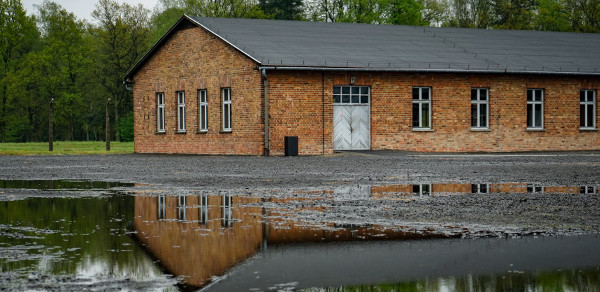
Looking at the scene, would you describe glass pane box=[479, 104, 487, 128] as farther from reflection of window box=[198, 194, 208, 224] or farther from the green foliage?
the green foliage

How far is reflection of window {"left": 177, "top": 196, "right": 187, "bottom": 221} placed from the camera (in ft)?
27.5

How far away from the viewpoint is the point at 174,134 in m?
35.6

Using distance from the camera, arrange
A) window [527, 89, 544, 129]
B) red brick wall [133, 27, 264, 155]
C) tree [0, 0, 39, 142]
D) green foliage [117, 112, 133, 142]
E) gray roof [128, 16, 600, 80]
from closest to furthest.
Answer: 1. red brick wall [133, 27, 264, 155]
2. gray roof [128, 16, 600, 80]
3. window [527, 89, 544, 129]
4. green foliage [117, 112, 133, 142]
5. tree [0, 0, 39, 142]

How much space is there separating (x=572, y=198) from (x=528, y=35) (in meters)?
31.8

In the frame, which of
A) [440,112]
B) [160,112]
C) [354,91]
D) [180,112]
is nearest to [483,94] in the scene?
[440,112]

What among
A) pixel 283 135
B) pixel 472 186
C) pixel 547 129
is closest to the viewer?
pixel 472 186

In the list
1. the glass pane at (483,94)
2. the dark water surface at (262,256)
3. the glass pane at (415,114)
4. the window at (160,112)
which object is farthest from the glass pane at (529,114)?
the dark water surface at (262,256)

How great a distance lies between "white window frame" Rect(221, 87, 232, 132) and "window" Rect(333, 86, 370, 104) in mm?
4267

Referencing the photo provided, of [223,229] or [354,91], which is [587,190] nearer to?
[223,229]

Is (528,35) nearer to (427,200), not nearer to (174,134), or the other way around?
(174,134)

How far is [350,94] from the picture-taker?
3123cm

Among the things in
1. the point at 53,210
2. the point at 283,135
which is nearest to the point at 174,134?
the point at 283,135

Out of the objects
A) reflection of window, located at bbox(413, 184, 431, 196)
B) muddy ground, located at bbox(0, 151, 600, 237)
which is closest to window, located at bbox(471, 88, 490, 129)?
muddy ground, located at bbox(0, 151, 600, 237)

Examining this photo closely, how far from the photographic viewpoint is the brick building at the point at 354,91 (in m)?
30.3
